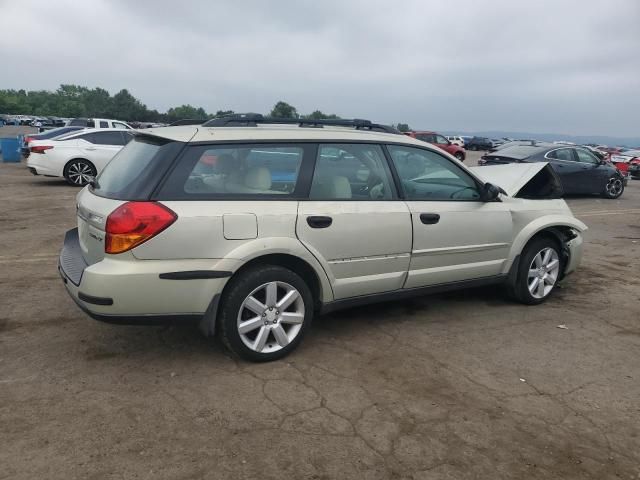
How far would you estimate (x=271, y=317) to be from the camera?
3.68 m

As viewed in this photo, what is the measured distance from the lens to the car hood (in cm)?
518

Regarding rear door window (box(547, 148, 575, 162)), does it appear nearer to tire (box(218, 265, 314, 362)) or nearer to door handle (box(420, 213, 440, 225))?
door handle (box(420, 213, 440, 225))

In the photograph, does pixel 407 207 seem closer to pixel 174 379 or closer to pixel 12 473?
pixel 174 379

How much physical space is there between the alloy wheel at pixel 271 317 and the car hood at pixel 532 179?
8.25 feet

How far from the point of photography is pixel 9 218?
8.88m

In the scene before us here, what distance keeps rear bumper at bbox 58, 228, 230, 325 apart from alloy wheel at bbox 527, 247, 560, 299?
311 centimetres

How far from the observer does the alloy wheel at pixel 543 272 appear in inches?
201

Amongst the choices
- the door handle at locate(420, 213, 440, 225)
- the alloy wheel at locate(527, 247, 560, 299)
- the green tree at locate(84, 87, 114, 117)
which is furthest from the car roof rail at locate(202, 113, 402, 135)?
the green tree at locate(84, 87, 114, 117)

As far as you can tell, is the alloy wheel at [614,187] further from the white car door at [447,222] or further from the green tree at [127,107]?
the green tree at [127,107]

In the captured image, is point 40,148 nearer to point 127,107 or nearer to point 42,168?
point 42,168

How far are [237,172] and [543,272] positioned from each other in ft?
10.5

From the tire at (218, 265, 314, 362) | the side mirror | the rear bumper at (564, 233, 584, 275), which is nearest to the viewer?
the tire at (218, 265, 314, 362)

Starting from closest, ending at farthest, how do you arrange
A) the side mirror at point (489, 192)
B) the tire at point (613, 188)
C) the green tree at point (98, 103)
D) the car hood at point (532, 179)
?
the side mirror at point (489, 192) → the car hood at point (532, 179) → the tire at point (613, 188) → the green tree at point (98, 103)

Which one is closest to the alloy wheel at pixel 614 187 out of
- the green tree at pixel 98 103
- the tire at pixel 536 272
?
the tire at pixel 536 272
